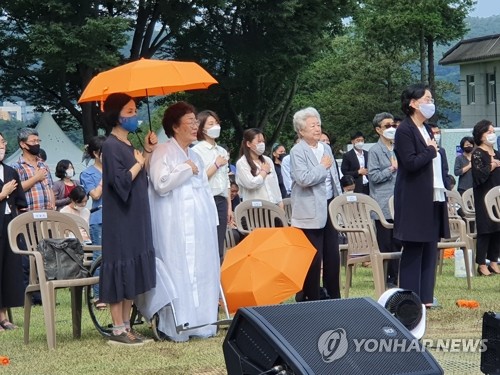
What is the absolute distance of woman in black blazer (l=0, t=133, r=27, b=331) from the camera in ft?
33.8

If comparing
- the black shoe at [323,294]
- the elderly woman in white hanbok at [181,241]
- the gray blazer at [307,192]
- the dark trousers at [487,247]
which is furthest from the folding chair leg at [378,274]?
the dark trousers at [487,247]

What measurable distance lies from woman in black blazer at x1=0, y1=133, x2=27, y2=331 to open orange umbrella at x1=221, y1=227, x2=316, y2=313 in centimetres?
216

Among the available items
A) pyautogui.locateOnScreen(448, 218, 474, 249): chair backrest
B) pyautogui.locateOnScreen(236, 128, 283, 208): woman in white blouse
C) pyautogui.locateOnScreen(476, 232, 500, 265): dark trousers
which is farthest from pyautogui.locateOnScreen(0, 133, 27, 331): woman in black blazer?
pyautogui.locateOnScreen(476, 232, 500, 265): dark trousers

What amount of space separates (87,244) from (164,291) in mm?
2248

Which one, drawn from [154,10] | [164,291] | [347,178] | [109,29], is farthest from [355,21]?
[164,291]

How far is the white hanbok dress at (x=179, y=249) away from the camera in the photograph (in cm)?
894

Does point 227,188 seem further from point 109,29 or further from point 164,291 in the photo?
point 109,29

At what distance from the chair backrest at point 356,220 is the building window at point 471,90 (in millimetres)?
57868

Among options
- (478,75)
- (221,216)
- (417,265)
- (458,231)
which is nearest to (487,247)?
(458,231)

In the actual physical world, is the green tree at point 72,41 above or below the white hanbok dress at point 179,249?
above

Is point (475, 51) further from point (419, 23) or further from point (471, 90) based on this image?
point (419, 23)

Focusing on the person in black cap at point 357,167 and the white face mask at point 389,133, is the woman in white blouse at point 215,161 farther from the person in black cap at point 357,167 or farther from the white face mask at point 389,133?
the person in black cap at point 357,167

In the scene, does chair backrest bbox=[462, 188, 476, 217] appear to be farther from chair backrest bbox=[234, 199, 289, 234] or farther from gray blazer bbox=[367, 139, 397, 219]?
chair backrest bbox=[234, 199, 289, 234]

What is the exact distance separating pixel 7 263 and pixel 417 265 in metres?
3.68
